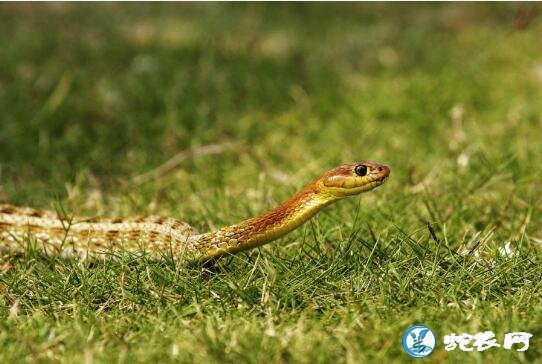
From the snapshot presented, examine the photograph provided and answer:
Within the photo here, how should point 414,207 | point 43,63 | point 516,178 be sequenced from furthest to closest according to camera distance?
point 43,63 < point 516,178 < point 414,207

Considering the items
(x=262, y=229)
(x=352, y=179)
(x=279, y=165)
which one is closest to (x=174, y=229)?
(x=262, y=229)

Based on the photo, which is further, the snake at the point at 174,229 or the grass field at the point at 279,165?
the snake at the point at 174,229

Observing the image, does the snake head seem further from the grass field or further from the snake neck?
the grass field

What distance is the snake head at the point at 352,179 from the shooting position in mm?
4059

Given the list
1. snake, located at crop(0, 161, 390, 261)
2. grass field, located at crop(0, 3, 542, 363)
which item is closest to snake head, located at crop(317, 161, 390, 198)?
snake, located at crop(0, 161, 390, 261)

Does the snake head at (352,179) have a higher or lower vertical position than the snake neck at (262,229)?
higher

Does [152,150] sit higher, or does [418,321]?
[152,150]

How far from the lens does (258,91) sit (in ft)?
26.0

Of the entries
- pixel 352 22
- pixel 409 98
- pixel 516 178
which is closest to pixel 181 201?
pixel 516 178

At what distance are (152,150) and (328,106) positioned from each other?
1.76 metres

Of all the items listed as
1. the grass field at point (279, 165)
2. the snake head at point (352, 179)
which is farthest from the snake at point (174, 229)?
the grass field at point (279, 165)

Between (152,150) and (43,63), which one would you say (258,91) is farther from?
(43,63)

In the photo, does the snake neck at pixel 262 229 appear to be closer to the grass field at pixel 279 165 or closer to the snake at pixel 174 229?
the snake at pixel 174 229

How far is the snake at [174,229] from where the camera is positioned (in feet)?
13.2
